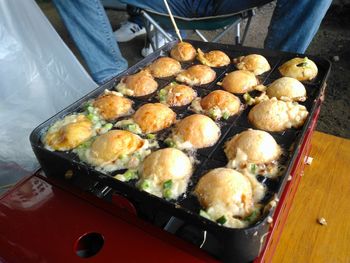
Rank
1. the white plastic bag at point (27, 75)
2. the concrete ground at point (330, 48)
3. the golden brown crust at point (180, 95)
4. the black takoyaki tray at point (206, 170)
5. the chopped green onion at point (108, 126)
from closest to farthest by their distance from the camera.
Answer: the black takoyaki tray at point (206, 170) → the chopped green onion at point (108, 126) → the golden brown crust at point (180, 95) → the white plastic bag at point (27, 75) → the concrete ground at point (330, 48)

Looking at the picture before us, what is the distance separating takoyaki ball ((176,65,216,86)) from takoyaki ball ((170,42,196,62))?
0.13 meters

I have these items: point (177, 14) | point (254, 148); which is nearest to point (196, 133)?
point (254, 148)

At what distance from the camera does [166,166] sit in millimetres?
978

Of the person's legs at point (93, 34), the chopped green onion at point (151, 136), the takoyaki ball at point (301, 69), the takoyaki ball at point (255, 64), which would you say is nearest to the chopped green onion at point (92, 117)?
the chopped green onion at point (151, 136)

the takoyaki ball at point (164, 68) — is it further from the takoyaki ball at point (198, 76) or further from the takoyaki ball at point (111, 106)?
the takoyaki ball at point (111, 106)

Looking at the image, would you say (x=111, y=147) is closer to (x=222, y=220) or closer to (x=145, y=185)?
(x=145, y=185)

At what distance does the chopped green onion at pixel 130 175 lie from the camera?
0.99 m

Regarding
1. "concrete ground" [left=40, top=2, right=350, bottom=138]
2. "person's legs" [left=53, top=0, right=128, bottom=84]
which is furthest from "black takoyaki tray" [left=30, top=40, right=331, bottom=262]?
"concrete ground" [left=40, top=2, right=350, bottom=138]

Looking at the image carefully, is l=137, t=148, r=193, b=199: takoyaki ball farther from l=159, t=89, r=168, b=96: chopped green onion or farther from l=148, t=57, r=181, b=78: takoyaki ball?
l=148, t=57, r=181, b=78: takoyaki ball

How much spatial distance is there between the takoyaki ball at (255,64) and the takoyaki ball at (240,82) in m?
0.06

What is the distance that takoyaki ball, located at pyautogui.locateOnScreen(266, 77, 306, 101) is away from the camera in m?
1.27

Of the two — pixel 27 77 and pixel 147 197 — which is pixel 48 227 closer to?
pixel 147 197

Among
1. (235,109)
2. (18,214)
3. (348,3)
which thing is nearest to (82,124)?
(18,214)

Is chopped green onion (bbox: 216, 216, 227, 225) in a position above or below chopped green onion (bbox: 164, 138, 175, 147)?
above
